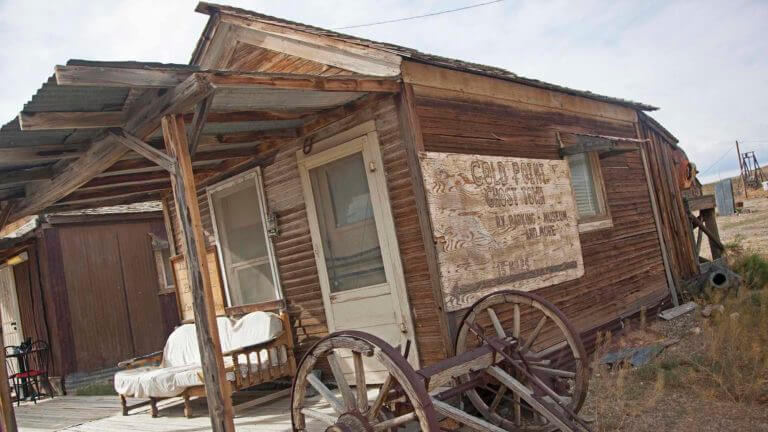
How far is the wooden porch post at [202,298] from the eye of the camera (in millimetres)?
4191

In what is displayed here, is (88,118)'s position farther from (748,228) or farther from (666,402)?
(748,228)

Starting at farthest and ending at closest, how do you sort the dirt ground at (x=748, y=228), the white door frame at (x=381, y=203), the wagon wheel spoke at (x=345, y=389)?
the dirt ground at (x=748, y=228), the white door frame at (x=381, y=203), the wagon wheel spoke at (x=345, y=389)

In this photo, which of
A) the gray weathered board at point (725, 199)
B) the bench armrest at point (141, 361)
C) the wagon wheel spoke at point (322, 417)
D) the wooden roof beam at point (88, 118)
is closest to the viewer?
the wagon wheel spoke at point (322, 417)

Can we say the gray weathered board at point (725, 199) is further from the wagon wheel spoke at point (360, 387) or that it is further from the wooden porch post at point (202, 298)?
the wooden porch post at point (202, 298)

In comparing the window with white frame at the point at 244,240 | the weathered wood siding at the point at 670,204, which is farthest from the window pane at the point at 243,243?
the weathered wood siding at the point at 670,204

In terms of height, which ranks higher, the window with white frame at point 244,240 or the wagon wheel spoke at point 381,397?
the window with white frame at point 244,240

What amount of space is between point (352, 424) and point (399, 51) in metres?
3.32

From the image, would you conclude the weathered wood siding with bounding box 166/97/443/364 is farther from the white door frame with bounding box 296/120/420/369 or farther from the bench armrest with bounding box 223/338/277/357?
the bench armrest with bounding box 223/338/277/357

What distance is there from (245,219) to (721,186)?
1151 inches

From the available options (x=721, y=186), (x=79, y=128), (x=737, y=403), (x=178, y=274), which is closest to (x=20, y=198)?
(x=178, y=274)

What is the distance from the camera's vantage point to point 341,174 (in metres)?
6.17

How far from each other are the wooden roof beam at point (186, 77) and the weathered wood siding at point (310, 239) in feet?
2.26

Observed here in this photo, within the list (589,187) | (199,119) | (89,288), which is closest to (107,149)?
(199,119)

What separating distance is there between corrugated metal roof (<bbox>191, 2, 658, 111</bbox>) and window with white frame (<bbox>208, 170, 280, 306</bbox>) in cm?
170
